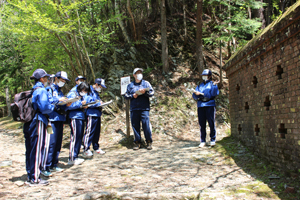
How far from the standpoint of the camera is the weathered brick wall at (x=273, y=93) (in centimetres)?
354

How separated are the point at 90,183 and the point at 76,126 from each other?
1.67 m

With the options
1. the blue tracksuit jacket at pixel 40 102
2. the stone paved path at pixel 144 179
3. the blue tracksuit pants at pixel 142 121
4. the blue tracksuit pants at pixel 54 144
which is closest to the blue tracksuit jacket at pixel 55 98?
the blue tracksuit pants at pixel 54 144

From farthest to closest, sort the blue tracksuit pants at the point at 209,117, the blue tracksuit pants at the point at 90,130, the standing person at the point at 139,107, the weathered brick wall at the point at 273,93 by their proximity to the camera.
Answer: the standing person at the point at 139,107 < the blue tracksuit pants at the point at 209,117 < the blue tracksuit pants at the point at 90,130 < the weathered brick wall at the point at 273,93

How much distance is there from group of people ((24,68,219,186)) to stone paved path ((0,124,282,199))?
14.2 inches

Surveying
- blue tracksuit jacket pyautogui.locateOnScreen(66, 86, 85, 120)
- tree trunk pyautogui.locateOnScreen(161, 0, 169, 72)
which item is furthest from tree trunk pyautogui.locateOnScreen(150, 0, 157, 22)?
blue tracksuit jacket pyautogui.locateOnScreen(66, 86, 85, 120)

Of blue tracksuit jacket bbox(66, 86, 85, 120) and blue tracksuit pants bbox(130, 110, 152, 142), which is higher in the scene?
blue tracksuit jacket bbox(66, 86, 85, 120)

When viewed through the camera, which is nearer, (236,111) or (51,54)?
(236,111)

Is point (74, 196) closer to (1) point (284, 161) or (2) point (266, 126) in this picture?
(1) point (284, 161)

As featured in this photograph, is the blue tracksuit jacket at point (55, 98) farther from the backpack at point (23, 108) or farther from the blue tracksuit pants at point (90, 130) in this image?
the blue tracksuit pants at point (90, 130)

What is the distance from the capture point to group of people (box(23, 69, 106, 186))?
3820 millimetres

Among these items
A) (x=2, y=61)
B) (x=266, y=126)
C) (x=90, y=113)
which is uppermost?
(x=2, y=61)

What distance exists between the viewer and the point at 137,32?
1423 centimetres

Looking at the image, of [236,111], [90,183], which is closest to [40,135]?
[90,183]

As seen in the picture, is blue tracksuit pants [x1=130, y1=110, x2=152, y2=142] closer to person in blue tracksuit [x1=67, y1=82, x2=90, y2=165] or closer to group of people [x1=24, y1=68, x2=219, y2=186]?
group of people [x1=24, y1=68, x2=219, y2=186]
